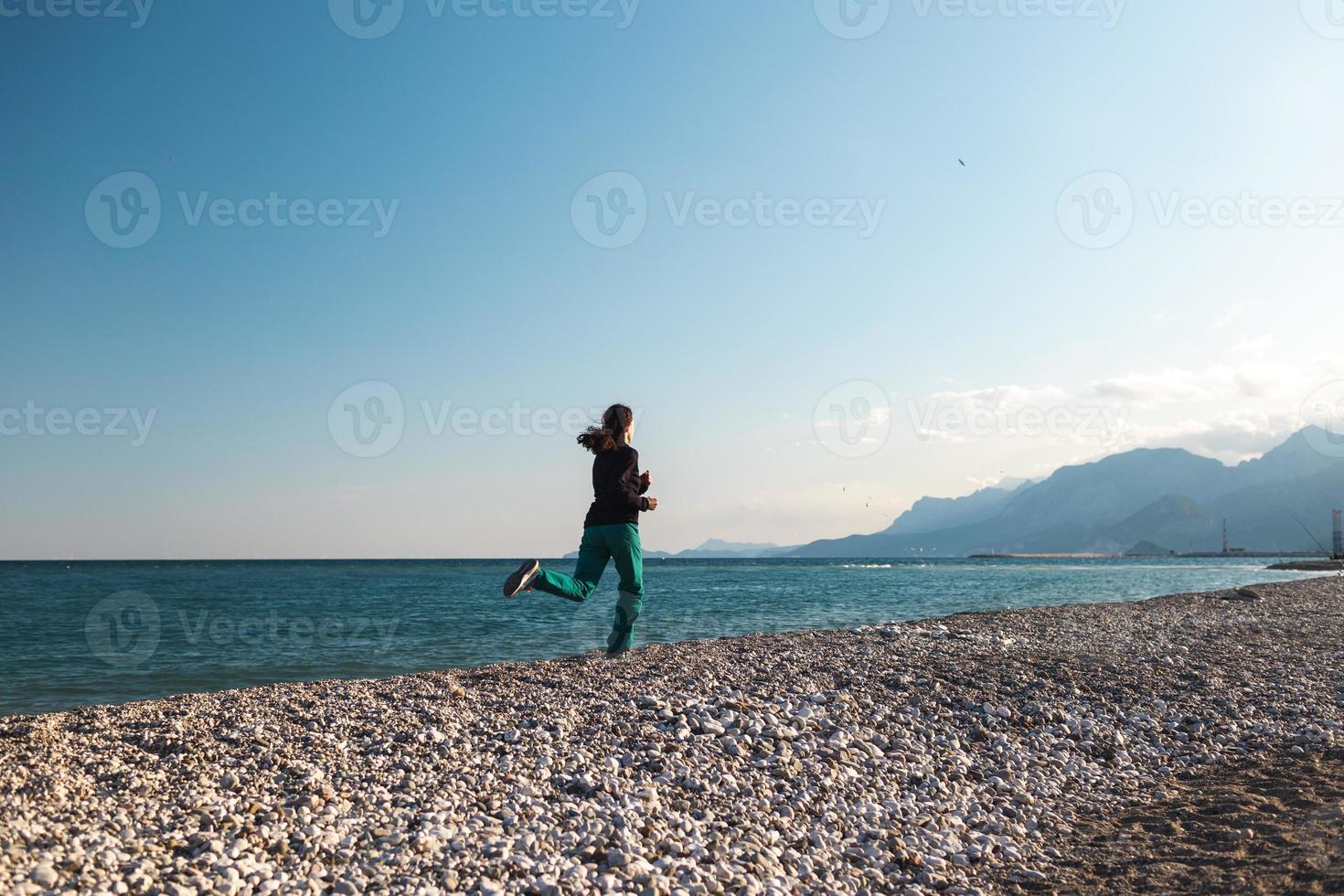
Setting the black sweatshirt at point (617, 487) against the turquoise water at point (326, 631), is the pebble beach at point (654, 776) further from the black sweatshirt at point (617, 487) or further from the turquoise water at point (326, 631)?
the turquoise water at point (326, 631)

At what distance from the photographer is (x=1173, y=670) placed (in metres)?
10.3

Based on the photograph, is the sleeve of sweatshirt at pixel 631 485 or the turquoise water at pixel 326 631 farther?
the turquoise water at pixel 326 631

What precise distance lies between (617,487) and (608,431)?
0.66m

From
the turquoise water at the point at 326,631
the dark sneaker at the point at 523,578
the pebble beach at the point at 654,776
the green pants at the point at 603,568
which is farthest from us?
the turquoise water at the point at 326,631

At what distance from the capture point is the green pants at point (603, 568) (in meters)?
8.78

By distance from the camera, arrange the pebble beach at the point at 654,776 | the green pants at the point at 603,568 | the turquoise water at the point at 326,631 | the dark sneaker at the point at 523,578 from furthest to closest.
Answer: the turquoise water at the point at 326,631 → the green pants at the point at 603,568 → the dark sneaker at the point at 523,578 → the pebble beach at the point at 654,776

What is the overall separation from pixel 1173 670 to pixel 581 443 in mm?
8110

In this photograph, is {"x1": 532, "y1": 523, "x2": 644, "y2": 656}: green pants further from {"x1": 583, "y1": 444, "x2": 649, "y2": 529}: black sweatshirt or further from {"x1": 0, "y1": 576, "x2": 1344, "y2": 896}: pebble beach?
{"x1": 0, "y1": 576, "x2": 1344, "y2": 896}: pebble beach

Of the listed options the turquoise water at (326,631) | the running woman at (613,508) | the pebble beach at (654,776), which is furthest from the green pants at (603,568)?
the turquoise water at (326,631)

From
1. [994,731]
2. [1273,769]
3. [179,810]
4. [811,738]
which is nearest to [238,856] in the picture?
[179,810]

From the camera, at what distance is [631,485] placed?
907 cm

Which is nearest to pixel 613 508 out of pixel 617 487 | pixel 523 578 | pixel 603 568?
pixel 617 487

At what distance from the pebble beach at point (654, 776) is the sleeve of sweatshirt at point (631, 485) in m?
1.94

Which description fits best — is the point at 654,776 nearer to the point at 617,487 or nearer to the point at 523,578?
the point at 523,578
